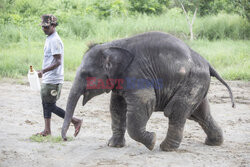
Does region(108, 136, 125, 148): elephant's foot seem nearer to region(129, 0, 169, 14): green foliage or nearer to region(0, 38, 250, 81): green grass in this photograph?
region(0, 38, 250, 81): green grass

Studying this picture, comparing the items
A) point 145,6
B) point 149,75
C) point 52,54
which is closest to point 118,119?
point 149,75

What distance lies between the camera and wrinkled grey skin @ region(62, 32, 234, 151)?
195 inches

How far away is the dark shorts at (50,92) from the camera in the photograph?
5613mm

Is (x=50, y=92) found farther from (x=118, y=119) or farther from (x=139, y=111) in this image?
(x=139, y=111)

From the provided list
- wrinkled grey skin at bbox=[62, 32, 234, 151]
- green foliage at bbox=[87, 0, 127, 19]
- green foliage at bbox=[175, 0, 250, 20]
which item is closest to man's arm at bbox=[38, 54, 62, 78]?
wrinkled grey skin at bbox=[62, 32, 234, 151]

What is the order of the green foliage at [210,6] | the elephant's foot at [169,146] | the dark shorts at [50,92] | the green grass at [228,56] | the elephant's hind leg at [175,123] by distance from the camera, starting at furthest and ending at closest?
the green foliage at [210,6]
the green grass at [228,56]
the dark shorts at [50,92]
the elephant's foot at [169,146]
the elephant's hind leg at [175,123]

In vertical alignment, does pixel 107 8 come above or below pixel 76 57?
above

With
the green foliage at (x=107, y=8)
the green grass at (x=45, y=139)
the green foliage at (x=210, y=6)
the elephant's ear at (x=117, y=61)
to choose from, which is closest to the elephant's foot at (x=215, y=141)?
the elephant's ear at (x=117, y=61)

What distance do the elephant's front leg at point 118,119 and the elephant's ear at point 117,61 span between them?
563 millimetres

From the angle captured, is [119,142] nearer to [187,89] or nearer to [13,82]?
[187,89]

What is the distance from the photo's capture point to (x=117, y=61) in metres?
4.93

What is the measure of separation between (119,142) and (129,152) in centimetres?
33

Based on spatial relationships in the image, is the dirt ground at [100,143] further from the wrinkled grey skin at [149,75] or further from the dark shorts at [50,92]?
the dark shorts at [50,92]

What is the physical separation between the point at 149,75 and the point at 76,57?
7412 millimetres
